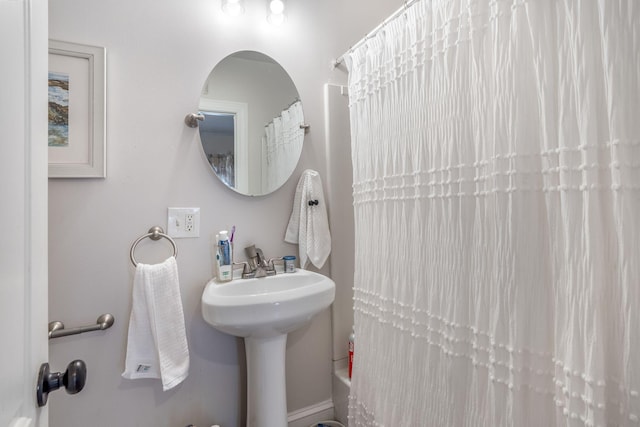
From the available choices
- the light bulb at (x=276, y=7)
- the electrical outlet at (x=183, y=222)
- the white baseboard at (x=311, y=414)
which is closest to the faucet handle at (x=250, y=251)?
the electrical outlet at (x=183, y=222)

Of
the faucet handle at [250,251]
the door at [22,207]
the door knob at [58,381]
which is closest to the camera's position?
the door at [22,207]

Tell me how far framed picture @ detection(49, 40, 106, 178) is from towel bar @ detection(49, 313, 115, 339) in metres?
0.56

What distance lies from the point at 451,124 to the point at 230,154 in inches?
39.2

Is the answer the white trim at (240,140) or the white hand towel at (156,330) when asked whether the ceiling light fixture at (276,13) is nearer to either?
the white trim at (240,140)

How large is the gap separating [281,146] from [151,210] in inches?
26.8

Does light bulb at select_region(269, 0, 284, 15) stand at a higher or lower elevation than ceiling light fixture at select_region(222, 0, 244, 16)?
higher

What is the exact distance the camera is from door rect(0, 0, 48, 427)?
0.41 meters

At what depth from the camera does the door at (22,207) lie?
411 mm

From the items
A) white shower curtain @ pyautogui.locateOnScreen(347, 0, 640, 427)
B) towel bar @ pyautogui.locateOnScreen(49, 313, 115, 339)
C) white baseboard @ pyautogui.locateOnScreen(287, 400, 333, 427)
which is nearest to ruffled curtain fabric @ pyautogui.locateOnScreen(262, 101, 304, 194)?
white shower curtain @ pyautogui.locateOnScreen(347, 0, 640, 427)

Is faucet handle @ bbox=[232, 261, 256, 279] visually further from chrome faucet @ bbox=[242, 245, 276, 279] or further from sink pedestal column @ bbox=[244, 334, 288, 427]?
sink pedestal column @ bbox=[244, 334, 288, 427]

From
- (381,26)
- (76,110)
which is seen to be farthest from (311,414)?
(381,26)

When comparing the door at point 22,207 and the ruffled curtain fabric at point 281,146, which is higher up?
the ruffled curtain fabric at point 281,146

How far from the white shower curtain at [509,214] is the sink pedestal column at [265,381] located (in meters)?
0.42

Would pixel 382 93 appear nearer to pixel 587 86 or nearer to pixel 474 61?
pixel 474 61
